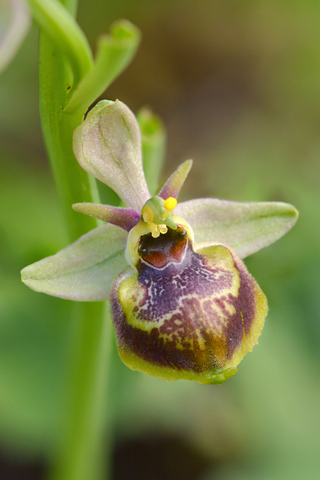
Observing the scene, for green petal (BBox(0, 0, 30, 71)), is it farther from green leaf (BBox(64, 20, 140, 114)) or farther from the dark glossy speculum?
the dark glossy speculum

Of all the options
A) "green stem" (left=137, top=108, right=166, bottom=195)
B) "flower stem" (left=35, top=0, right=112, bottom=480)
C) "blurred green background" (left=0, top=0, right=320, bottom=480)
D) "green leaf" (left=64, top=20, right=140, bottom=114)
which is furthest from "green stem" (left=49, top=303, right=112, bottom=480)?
"green leaf" (left=64, top=20, right=140, bottom=114)

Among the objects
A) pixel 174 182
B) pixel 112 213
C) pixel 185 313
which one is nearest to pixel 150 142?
pixel 174 182

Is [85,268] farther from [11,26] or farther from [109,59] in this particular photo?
[11,26]

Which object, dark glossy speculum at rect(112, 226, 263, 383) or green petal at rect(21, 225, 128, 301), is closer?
dark glossy speculum at rect(112, 226, 263, 383)

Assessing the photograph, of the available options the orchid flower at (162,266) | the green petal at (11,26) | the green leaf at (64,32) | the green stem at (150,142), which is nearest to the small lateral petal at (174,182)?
the orchid flower at (162,266)

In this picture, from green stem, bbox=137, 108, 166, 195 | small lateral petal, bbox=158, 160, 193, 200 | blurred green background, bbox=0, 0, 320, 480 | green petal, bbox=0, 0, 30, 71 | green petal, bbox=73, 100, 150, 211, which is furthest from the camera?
blurred green background, bbox=0, 0, 320, 480

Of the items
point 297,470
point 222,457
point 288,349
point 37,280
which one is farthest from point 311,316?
point 37,280
